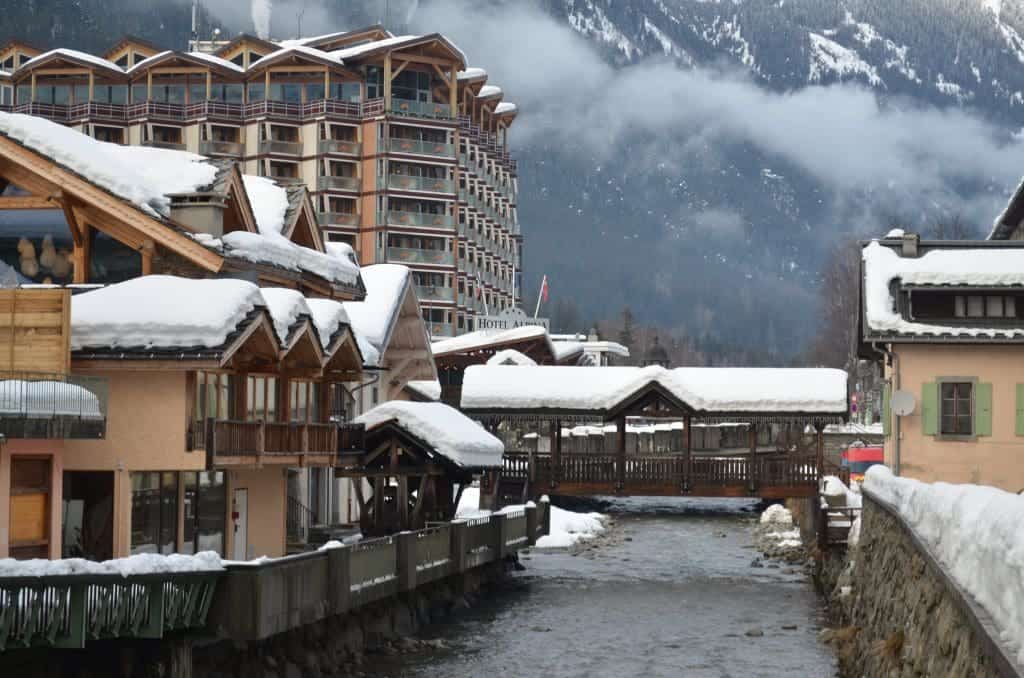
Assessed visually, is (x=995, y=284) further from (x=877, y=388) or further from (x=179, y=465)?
(x=877, y=388)

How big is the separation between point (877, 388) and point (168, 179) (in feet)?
298

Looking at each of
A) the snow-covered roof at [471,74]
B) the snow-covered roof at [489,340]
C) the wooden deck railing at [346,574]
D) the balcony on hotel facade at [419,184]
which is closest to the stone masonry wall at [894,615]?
the wooden deck railing at [346,574]

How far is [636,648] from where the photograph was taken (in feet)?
120

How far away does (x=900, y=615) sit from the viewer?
23859 mm

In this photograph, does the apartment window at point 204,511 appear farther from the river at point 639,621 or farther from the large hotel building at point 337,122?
the large hotel building at point 337,122

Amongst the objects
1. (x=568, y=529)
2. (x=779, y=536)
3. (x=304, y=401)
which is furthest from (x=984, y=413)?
(x=568, y=529)

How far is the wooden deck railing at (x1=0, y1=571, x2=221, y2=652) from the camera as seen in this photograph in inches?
915

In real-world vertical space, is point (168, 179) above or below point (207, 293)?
above

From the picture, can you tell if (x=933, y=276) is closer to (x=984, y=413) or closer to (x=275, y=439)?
(x=984, y=413)

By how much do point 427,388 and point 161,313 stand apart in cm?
3517

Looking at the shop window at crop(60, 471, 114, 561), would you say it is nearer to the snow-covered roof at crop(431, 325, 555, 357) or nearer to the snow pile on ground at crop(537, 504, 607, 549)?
the snow pile on ground at crop(537, 504, 607, 549)

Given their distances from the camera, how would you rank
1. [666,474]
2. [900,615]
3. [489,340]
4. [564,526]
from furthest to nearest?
[489,340]
[564,526]
[666,474]
[900,615]

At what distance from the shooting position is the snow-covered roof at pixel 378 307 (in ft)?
175

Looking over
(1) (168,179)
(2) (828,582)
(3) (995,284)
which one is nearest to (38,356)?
(1) (168,179)
